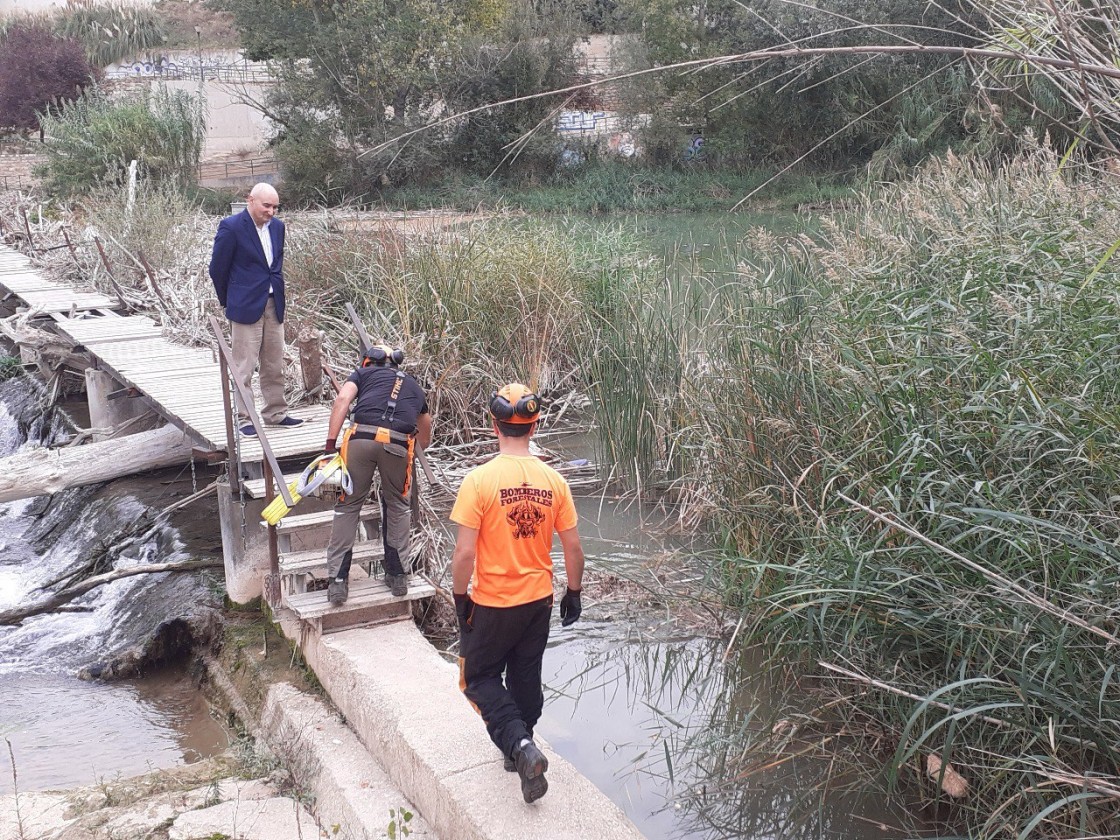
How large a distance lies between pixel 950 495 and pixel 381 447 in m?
2.46

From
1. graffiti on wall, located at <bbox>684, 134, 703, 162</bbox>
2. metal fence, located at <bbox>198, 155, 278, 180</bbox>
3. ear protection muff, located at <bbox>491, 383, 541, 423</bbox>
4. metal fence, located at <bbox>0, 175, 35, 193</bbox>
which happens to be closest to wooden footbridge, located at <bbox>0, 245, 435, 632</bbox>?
ear protection muff, located at <bbox>491, 383, 541, 423</bbox>

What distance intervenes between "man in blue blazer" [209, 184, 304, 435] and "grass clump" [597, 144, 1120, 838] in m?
2.53

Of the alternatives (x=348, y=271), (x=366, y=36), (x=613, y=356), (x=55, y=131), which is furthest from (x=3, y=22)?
(x=613, y=356)

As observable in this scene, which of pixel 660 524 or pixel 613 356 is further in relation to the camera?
pixel 613 356

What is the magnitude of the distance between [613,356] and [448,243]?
321 centimetres

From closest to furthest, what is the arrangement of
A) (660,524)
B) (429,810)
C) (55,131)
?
(429,810), (660,524), (55,131)

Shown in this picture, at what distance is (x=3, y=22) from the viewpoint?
3678cm

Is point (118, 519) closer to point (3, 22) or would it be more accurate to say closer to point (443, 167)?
point (443, 167)

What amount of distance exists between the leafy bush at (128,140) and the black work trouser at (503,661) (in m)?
17.9

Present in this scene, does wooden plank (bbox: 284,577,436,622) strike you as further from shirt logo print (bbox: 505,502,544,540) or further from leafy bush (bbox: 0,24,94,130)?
leafy bush (bbox: 0,24,94,130)

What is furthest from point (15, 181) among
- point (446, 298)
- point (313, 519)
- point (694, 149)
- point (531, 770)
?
point (531, 770)

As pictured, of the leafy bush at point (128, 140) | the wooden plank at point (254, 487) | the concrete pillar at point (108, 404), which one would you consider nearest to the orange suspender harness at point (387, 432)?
the wooden plank at point (254, 487)

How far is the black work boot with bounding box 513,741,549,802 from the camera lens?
11.5 feet

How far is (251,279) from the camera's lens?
6.36 metres
